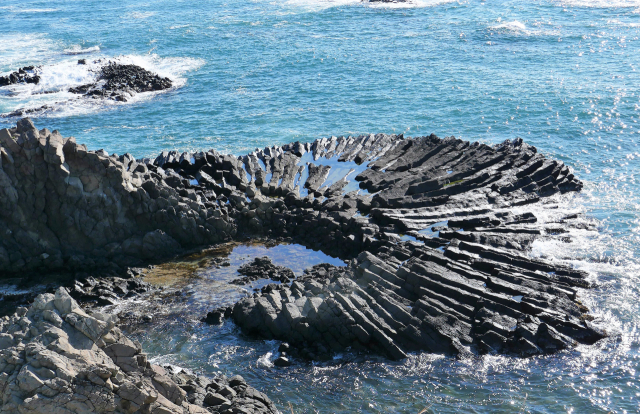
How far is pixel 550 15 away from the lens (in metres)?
78.6

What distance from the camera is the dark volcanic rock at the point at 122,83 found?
61.8m

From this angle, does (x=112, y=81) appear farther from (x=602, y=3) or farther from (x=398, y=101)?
(x=602, y=3)

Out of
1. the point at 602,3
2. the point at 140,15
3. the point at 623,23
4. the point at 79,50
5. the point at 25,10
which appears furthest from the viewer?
the point at 25,10

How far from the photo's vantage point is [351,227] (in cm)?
3378

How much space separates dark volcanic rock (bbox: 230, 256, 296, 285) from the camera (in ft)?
101

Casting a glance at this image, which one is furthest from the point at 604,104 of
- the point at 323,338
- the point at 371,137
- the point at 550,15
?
the point at 323,338

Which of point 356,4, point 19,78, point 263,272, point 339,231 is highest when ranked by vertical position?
point 356,4

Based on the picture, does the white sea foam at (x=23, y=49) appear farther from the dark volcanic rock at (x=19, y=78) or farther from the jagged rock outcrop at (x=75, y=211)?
the jagged rock outcrop at (x=75, y=211)

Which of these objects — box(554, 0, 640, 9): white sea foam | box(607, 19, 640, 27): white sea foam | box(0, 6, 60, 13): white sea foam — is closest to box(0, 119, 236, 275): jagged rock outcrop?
box(607, 19, 640, 27): white sea foam

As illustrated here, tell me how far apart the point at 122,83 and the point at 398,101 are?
1092 inches

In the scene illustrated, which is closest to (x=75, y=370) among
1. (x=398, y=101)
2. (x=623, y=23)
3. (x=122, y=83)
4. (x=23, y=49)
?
(x=398, y=101)

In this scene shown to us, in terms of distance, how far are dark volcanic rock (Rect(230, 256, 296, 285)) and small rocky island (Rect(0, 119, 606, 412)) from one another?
12 centimetres

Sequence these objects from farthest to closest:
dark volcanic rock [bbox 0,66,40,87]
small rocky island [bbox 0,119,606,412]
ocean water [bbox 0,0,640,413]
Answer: dark volcanic rock [bbox 0,66,40,87]
small rocky island [bbox 0,119,606,412]
ocean water [bbox 0,0,640,413]

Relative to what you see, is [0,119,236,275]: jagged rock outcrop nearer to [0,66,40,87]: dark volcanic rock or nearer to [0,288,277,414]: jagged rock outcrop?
[0,288,277,414]: jagged rock outcrop
